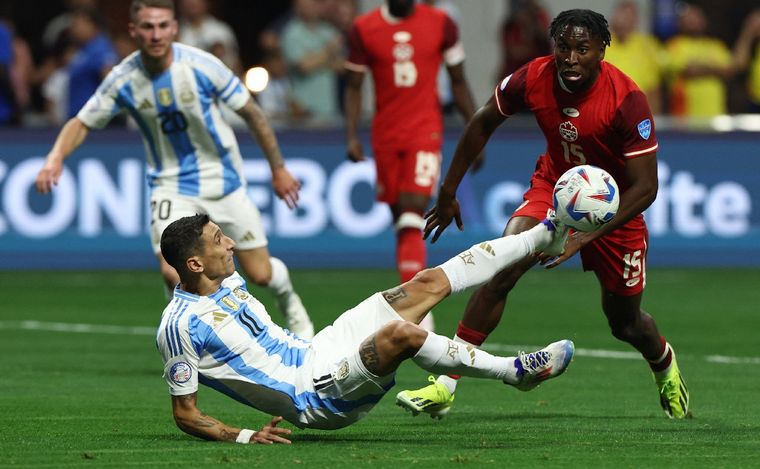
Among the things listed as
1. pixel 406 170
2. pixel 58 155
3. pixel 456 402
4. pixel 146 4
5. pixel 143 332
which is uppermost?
pixel 146 4

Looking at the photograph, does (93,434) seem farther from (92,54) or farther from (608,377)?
(92,54)

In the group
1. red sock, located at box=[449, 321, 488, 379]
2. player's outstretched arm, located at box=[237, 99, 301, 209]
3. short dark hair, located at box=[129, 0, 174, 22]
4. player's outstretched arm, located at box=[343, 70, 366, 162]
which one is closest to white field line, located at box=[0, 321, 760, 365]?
player's outstretched arm, located at box=[343, 70, 366, 162]

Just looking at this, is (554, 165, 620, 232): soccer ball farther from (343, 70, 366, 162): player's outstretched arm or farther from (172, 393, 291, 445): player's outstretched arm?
(343, 70, 366, 162): player's outstretched arm

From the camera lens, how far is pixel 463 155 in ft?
31.2

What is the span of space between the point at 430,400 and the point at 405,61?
577 cm

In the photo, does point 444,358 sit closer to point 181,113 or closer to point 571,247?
point 571,247

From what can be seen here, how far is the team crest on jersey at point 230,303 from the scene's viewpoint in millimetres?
8305

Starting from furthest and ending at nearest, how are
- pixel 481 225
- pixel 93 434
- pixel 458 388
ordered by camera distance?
1. pixel 481 225
2. pixel 458 388
3. pixel 93 434

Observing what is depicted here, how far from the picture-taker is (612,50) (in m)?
21.0

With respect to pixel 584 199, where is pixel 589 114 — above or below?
above

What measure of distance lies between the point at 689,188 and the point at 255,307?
475 inches

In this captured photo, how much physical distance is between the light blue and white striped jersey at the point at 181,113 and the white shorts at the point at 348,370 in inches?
139

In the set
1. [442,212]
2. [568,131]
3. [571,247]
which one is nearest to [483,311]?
[442,212]

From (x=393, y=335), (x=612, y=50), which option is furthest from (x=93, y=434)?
(x=612, y=50)
